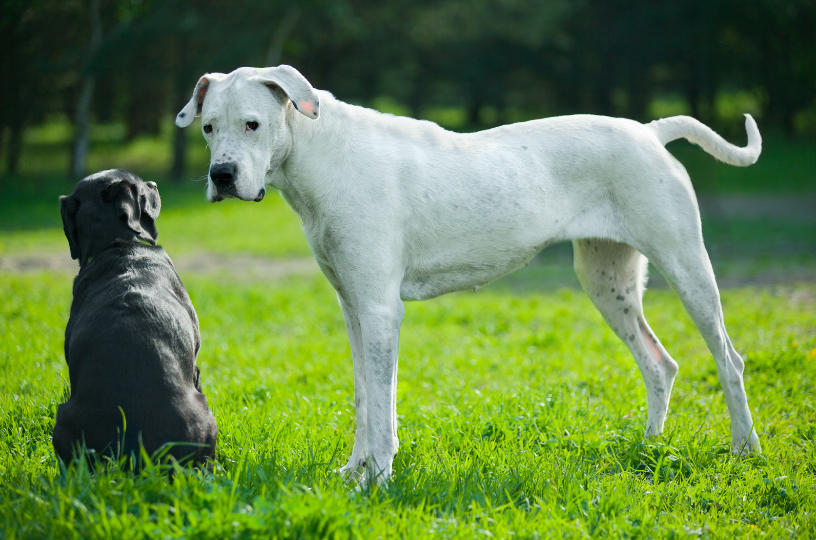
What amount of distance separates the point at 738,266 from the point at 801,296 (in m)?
2.71

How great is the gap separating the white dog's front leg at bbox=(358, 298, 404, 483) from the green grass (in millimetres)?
177

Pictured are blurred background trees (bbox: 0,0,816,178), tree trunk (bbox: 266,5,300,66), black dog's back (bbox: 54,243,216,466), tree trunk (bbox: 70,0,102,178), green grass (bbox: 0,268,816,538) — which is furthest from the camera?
tree trunk (bbox: 266,5,300,66)

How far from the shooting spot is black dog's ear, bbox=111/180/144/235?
378 centimetres

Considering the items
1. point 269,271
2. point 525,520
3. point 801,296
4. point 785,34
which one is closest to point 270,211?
point 269,271

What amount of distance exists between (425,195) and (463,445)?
59.8 inches

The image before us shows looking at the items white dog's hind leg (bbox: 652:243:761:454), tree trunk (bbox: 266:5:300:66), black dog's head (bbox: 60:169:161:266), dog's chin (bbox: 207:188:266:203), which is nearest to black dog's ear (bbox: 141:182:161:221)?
black dog's head (bbox: 60:169:161:266)

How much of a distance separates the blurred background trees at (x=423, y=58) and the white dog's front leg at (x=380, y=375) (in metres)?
18.7

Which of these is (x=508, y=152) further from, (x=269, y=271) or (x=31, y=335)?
(x=269, y=271)

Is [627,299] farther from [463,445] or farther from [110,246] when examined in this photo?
[110,246]

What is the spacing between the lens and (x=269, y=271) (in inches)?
472

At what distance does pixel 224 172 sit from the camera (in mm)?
3330

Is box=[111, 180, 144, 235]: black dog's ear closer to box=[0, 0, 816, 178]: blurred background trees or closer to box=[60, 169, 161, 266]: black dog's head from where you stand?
box=[60, 169, 161, 266]: black dog's head

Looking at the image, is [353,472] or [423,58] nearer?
[353,472]

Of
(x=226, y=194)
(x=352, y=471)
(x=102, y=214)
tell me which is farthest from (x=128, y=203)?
(x=352, y=471)
